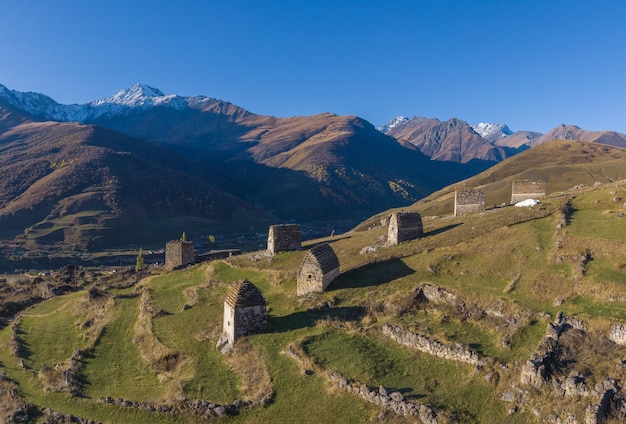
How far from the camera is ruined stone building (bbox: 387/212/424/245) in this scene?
42688 millimetres

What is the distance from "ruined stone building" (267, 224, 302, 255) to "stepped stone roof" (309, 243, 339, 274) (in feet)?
48.8

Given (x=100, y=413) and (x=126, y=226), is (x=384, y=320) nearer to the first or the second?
(x=100, y=413)

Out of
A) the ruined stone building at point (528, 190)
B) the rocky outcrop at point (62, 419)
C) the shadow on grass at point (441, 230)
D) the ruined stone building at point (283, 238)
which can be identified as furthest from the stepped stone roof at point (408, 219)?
the rocky outcrop at point (62, 419)

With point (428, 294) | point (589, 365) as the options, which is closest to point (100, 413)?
point (428, 294)

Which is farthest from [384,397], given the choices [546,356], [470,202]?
[470,202]

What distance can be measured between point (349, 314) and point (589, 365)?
1367 cm

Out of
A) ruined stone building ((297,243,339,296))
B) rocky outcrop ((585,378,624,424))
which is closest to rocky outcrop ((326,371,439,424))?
rocky outcrop ((585,378,624,424))

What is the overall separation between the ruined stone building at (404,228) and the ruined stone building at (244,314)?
17728 mm

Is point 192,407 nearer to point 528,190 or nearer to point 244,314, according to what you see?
point 244,314

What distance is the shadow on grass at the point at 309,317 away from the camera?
95.9 feet

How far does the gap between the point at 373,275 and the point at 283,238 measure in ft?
58.0

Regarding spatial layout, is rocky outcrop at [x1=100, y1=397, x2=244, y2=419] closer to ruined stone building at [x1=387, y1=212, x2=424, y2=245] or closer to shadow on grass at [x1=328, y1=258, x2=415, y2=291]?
shadow on grass at [x1=328, y1=258, x2=415, y2=291]

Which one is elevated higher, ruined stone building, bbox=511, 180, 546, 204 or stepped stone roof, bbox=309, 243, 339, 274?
ruined stone building, bbox=511, 180, 546, 204

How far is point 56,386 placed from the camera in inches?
1053
